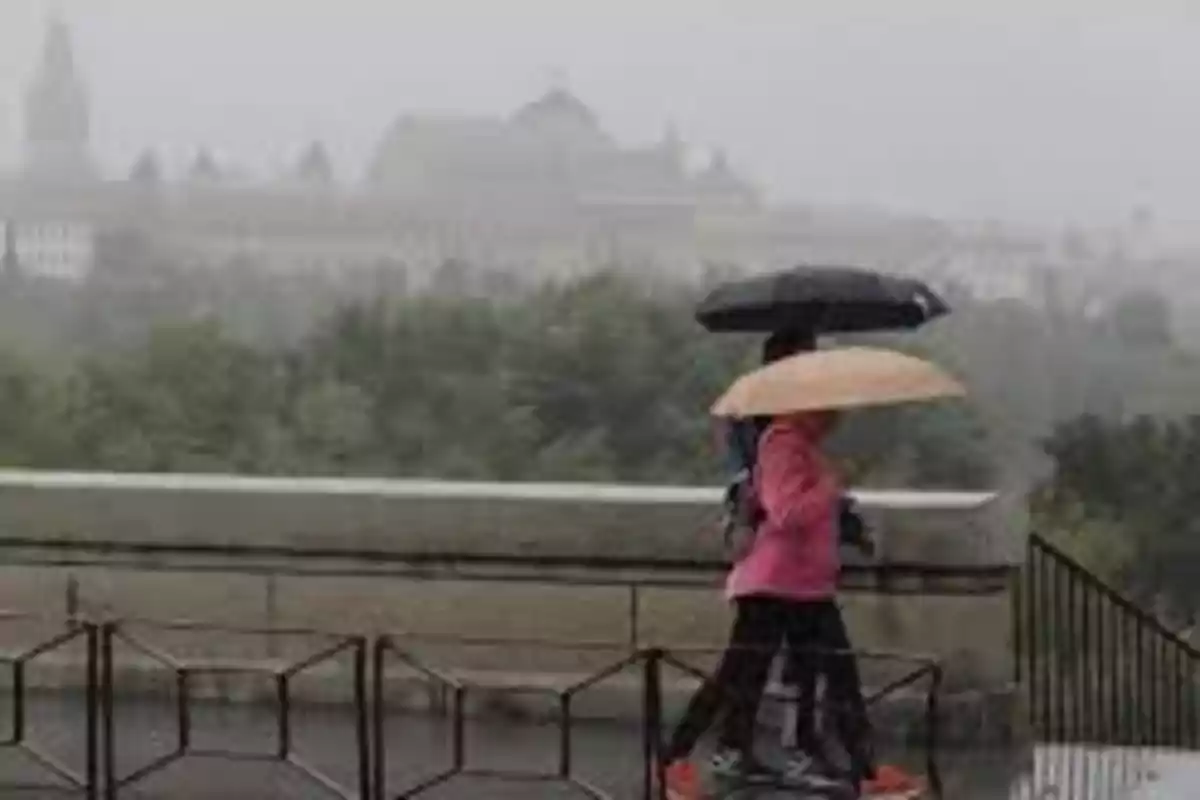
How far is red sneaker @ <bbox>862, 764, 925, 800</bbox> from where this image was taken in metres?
6.63

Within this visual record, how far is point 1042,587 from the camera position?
10.4 metres

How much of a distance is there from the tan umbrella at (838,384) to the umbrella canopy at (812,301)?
1.72ft

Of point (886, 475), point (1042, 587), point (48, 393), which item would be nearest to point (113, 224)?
point (48, 393)

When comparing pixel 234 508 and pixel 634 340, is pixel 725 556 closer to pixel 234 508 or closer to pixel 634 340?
pixel 234 508

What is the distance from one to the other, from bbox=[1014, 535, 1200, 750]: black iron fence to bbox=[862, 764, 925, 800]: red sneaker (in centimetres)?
208

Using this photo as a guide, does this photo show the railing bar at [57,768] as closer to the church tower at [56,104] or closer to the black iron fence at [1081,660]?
the black iron fence at [1081,660]

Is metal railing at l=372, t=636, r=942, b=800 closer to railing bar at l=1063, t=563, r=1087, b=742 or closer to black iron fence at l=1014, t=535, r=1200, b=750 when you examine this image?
black iron fence at l=1014, t=535, r=1200, b=750

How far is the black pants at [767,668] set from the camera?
6566 mm

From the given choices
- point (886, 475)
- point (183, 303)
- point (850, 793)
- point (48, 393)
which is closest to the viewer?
point (850, 793)

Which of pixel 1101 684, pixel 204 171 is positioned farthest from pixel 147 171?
pixel 1101 684

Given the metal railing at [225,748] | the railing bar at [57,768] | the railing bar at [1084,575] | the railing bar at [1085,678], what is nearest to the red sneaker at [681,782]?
the metal railing at [225,748]

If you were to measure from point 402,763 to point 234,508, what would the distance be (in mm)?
1564

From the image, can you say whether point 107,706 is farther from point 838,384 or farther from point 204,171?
point 204,171

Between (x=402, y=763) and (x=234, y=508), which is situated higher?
(x=234, y=508)
